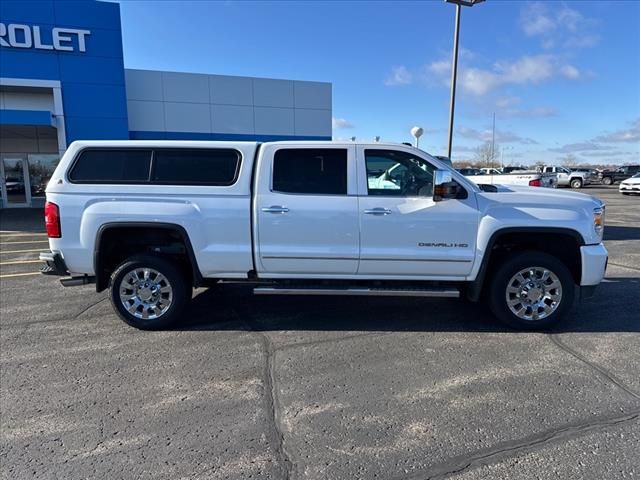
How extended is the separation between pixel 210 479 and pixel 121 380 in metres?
1.59

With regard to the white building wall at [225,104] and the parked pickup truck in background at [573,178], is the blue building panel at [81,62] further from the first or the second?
the parked pickup truck in background at [573,178]

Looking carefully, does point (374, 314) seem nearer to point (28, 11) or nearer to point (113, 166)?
point (113, 166)

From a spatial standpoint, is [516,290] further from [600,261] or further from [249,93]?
[249,93]

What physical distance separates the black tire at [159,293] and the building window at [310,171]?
151cm

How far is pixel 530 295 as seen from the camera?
14.9 feet

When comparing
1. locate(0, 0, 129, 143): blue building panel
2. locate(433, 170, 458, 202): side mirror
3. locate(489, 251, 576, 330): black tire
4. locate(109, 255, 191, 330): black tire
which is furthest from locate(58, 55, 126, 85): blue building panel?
locate(489, 251, 576, 330): black tire

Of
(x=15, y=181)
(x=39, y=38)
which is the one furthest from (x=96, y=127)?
(x=15, y=181)

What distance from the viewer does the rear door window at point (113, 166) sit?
4.62 m

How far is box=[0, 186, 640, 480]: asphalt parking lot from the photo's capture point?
2.57m

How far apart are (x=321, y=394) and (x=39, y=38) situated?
1951cm

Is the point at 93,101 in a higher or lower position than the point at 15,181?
higher

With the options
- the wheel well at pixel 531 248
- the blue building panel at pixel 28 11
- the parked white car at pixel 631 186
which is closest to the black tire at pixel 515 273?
the wheel well at pixel 531 248

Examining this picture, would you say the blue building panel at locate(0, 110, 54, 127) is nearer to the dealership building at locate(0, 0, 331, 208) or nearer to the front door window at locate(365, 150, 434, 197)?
the dealership building at locate(0, 0, 331, 208)

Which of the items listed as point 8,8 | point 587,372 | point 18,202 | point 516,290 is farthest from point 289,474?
point 18,202
